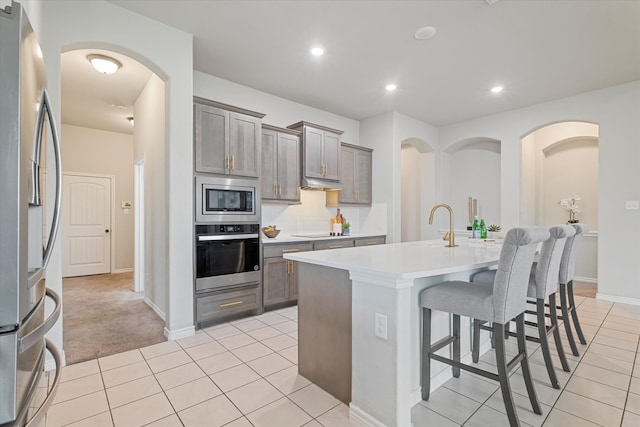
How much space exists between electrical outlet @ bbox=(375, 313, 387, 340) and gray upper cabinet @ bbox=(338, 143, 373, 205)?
3477 mm

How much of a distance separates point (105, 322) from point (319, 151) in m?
3.34

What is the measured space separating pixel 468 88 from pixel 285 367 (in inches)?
163

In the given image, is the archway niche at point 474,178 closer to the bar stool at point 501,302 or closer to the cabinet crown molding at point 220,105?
the cabinet crown molding at point 220,105

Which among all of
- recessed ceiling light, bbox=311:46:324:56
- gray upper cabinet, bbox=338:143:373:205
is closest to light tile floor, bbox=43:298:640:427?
gray upper cabinet, bbox=338:143:373:205

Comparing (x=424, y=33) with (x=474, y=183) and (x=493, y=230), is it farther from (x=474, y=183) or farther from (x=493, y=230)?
(x=474, y=183)

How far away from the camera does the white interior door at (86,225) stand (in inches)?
239

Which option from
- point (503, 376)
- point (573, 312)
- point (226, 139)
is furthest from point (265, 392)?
point (573, 312)

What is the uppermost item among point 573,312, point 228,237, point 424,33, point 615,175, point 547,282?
point 424,33

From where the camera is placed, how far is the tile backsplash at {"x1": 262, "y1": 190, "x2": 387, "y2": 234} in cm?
453

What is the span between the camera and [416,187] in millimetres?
6871

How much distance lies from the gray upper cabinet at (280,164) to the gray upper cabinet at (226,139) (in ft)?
1.16

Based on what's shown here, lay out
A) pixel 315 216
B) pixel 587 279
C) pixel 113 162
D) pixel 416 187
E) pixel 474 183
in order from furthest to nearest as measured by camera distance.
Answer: pixel 416 187
pixel 113 162
pixel 474 183
pixel 587 279
pixel 315 216

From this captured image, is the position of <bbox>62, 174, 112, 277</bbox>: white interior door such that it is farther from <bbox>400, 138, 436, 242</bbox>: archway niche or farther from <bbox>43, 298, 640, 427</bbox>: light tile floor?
<bbox>400, 138, 436, 242</bbox>: archway niche

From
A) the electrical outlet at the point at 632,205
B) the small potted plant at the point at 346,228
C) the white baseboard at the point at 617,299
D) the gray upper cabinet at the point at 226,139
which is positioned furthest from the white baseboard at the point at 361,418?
the electrical outlet at the point at 632,205
